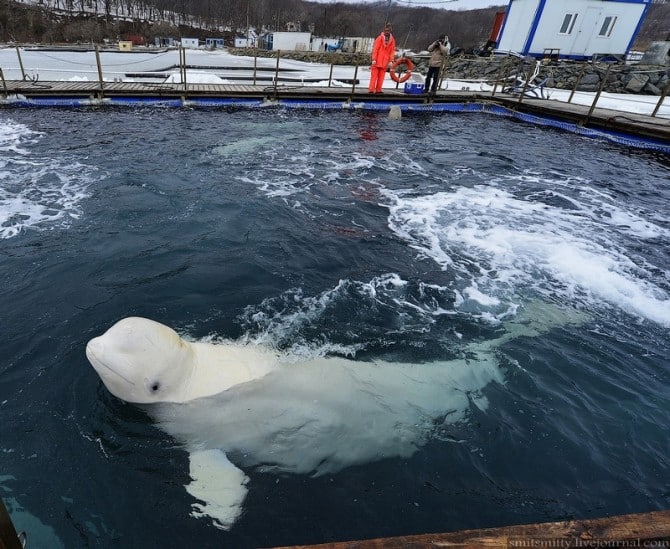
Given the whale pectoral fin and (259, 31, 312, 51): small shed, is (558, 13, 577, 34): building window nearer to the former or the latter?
the whale pectoral fin

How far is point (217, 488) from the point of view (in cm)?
364

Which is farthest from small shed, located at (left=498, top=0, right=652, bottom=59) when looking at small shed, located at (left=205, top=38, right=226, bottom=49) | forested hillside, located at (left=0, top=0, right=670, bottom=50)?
small shed, located at (left=205, top=38, right=226, bottom=49)

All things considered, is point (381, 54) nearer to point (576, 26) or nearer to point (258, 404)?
point (258, 404)

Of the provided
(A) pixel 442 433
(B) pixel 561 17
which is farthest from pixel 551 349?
(B) pixel 561 17

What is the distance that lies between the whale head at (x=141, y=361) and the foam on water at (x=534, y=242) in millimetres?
4431

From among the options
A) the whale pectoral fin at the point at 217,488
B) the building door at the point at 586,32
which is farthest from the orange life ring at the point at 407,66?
the whale pectoral fin at the point at 217,488

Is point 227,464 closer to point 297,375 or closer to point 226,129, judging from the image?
point 297,375

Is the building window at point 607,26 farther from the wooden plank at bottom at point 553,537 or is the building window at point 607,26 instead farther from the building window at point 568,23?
the wooden plank at bottom at point 553,537

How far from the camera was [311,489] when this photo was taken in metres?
3.85

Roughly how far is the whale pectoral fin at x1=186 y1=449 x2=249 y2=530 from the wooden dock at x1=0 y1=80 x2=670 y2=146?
64.9 feet

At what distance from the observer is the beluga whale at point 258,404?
12.0 feet

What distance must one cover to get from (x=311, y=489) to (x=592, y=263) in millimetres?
6931

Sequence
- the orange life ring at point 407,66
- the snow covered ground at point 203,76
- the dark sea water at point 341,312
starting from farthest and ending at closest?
1. the snow covered ground at point 203,76
2. the orange life ring at point 407,66
3. the dark sea water at point 341,312

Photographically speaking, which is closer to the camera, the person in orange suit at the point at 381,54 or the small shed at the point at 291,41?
the person in orange suit at the point at 381,54
